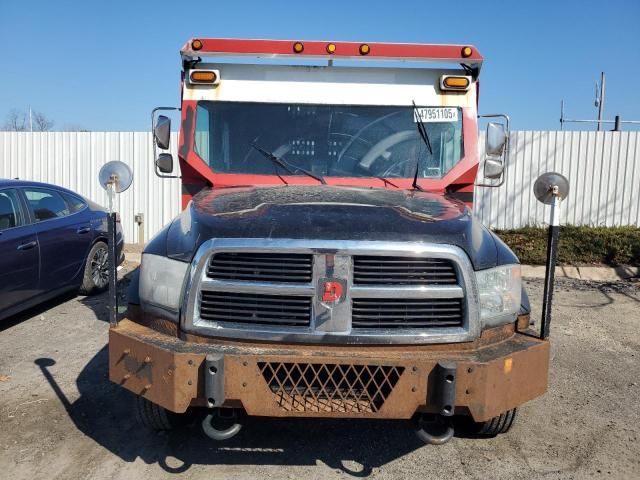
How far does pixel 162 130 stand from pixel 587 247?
8.32 metres

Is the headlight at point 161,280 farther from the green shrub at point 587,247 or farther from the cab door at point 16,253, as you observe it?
the green shrub at point 587,247

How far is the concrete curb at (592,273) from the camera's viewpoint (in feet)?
31.2

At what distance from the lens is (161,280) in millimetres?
2939

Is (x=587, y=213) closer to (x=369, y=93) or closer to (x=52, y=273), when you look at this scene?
(x=369, y=93)

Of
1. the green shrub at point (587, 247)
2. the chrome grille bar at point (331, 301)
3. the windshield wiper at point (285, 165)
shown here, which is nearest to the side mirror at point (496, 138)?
the windshield wiper at point (285, 165)

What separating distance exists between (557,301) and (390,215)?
18.9 ft

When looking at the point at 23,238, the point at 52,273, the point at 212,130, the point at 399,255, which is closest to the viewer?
the point at 399,255

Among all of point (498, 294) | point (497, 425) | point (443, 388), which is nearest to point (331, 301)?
point (443, 388)

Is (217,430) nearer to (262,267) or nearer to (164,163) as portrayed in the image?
(262,267)

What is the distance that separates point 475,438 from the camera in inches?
146

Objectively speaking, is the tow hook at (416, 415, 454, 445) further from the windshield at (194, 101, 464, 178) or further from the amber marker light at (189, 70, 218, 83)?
the amber marker light at (189, 70, 218, 83)

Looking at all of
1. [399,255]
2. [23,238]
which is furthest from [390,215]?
[23,238]

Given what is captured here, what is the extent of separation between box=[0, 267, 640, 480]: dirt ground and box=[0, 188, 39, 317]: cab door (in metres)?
0.84

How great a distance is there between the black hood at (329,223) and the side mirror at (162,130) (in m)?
1.26
